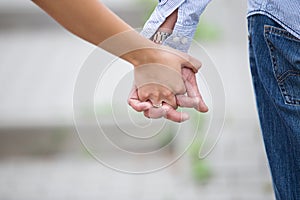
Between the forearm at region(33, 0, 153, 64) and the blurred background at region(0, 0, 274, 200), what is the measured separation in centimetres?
211

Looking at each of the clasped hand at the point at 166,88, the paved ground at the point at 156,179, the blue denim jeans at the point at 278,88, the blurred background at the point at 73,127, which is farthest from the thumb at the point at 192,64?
the paved ground at the point at 156,179

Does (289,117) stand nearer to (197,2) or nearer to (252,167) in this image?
(197,2)

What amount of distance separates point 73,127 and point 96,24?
2.92m

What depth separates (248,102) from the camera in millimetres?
4180

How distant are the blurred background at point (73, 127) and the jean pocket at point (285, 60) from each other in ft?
7.24

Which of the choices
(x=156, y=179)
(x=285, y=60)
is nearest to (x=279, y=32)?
(x=285, y=60)

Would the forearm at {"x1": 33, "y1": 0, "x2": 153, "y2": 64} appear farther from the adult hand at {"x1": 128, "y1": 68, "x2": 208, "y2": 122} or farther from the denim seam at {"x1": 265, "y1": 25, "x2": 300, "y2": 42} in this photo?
the denim seam at {"x1": 265, "y1": 25, "x2": 300, "y2": 42}

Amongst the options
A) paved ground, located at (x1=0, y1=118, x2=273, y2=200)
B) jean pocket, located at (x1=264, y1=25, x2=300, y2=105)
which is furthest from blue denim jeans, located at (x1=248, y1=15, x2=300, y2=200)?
paved ground, located at (x1=0, y1=118, x2=273, y2=200)

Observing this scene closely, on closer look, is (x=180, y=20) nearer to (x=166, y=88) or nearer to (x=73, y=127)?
(x=166, y=88)

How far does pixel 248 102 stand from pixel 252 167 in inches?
15.5

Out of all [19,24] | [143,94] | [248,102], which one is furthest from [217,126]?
[19,24]

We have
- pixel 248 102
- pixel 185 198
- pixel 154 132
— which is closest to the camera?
pixel 154 132

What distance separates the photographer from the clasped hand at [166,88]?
4.95 feet

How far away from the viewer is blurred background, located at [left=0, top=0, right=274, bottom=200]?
156 inches
